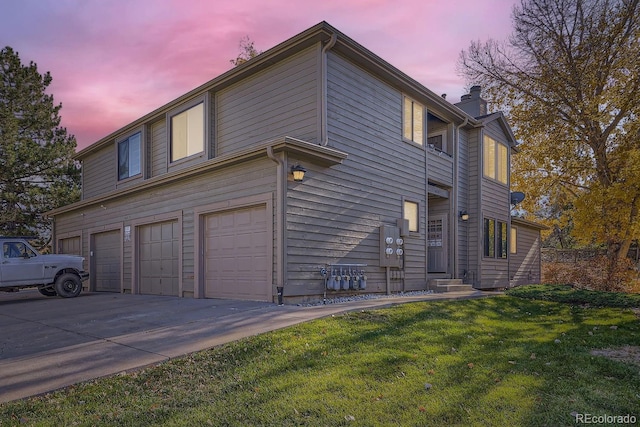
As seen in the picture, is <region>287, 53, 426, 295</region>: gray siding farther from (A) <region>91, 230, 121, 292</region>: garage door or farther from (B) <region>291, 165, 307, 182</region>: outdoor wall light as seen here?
(A) <region>91, 230, 121, 292</region>: garage door

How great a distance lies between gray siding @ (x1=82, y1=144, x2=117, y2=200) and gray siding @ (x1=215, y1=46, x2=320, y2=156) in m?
6.43

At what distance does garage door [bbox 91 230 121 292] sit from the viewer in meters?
14.4

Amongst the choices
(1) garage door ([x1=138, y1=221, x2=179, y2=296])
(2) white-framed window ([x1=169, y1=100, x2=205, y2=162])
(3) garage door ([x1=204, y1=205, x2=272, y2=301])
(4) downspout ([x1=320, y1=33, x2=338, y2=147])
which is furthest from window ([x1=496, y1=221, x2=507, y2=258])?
(1) garage door ([x1=138, y1=221, x2=179, y2=296])

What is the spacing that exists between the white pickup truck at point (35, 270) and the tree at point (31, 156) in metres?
11.4

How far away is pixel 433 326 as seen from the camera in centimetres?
674

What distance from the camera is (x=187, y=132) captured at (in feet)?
42.9

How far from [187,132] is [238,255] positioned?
15.9 ft

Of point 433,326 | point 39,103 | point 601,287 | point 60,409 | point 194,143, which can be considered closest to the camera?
point 60,409

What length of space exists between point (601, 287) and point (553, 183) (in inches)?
305

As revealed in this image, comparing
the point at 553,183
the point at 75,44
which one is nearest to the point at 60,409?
the point at 75,44

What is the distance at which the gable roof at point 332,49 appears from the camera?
986 cm

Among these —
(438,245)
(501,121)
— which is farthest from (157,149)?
(501,121)

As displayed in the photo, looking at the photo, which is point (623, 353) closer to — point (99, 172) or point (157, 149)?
point (157, 149)

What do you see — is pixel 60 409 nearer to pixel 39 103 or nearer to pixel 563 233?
pixel 39 103
